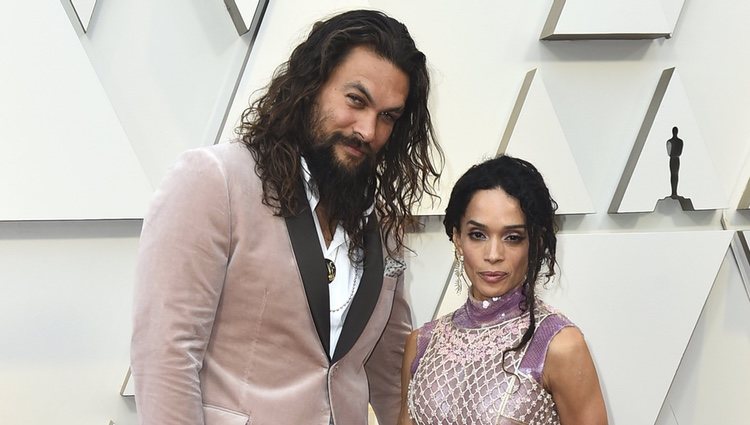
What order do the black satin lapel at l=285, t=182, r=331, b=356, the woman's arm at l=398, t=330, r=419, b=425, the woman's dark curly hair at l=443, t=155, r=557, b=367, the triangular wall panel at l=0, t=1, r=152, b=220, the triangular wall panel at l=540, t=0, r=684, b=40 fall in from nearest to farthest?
the black satin lapel at l=285, t=182, r=331, b=356
the woman's dark curly hair at l=443, t=155, r=557, b=367
the woman's arm at l=398, t=330, r=419, b=425
the triangular wall panel at l=0, t=1, r=152, b=220
the triangular wall panel at l=540, t=0, r=684, b=40

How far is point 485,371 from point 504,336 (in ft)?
0.22

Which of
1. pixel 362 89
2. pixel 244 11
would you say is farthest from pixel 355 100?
pixel 244 11

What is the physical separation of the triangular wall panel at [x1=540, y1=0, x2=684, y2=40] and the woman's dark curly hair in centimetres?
57

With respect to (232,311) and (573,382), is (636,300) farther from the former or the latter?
(232,311)

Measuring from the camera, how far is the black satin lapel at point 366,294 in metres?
1.17

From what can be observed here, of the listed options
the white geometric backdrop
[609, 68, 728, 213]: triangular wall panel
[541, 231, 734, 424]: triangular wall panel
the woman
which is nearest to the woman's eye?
the woman

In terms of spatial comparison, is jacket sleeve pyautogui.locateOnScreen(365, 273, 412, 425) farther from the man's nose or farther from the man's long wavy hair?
the man's nose

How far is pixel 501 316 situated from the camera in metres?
1.26

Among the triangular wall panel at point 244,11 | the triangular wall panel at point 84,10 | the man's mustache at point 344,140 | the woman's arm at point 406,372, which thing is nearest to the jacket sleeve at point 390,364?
the woman's arm at point 406,372

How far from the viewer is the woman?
1.17 metres

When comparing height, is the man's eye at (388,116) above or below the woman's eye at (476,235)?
above

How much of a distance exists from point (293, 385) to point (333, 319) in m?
0.12

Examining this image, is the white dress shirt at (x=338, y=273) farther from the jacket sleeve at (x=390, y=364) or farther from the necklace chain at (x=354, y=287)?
the jacket sleeve at (x=390, y=364)

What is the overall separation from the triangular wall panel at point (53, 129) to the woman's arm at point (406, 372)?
0.64 meters
